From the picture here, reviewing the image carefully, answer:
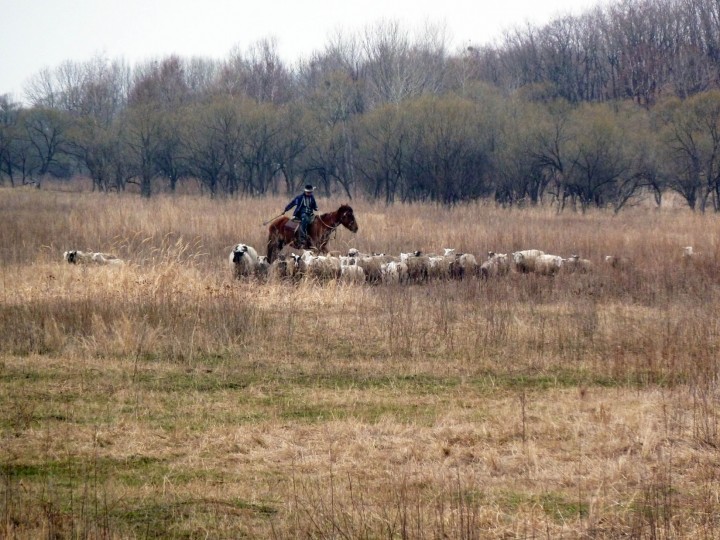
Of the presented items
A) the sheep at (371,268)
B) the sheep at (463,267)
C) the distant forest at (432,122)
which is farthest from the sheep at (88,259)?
the distant forest at (432,122)

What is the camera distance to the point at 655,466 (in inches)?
241

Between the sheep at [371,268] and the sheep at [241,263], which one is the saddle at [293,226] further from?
the sheep at [241,263]

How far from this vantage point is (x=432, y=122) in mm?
41219

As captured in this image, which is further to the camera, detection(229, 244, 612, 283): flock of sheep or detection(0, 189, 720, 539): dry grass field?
detection(229, 244, 612, 283): flock of sheep

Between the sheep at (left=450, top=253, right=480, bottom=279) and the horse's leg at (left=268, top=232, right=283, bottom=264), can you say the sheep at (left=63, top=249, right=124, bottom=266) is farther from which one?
the sheep at (left=450, top=253, right=480, bottom=279)

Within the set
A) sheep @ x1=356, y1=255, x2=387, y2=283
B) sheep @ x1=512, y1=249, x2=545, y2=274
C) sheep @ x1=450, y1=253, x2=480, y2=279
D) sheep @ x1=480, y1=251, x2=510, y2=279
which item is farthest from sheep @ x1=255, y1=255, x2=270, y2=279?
sheep @ x1=512, y1=249, x2=545, y2=274

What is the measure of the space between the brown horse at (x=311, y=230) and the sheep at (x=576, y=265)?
4242 millimetres

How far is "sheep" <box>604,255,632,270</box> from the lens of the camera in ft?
56.2

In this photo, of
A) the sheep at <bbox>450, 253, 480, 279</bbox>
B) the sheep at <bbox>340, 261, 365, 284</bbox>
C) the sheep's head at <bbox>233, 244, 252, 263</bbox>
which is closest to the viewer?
the sheep at <bbox>340, 261, 365, 284</bbox>

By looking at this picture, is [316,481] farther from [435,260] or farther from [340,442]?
[435,260]

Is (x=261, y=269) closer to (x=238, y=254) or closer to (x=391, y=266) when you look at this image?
(x=238, y=254)

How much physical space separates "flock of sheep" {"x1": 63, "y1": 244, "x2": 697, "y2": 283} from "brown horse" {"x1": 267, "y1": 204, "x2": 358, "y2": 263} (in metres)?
0.49

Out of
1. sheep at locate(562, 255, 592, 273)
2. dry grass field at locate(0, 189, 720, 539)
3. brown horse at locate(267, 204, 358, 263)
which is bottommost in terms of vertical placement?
dry grass field at locate(0, 189, 720, 539)

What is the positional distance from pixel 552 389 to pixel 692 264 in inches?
380
